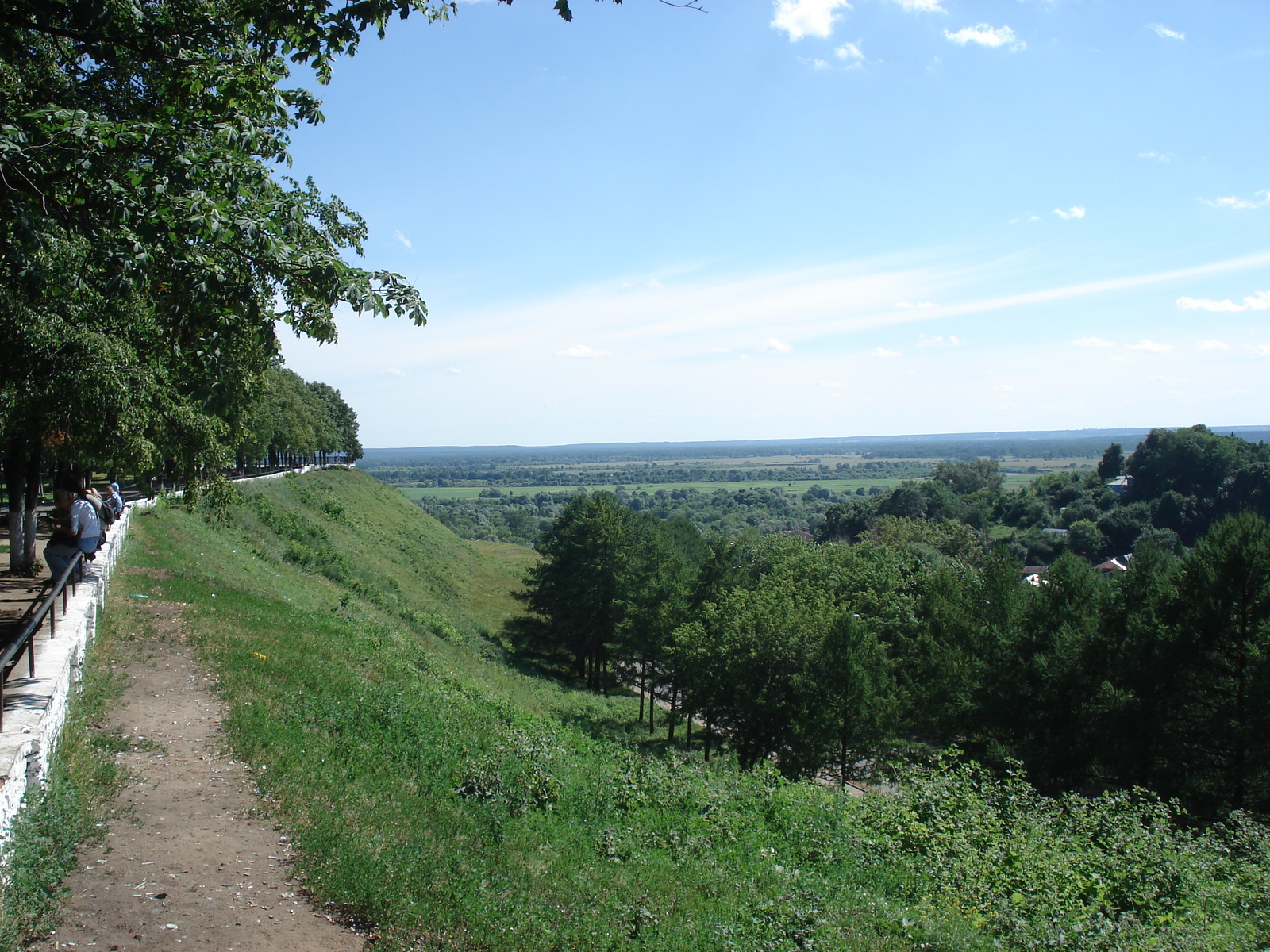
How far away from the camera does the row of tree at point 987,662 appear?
72.9 feet

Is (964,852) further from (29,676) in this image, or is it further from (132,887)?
(29,676)

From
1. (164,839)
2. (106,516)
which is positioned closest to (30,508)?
(106,516)

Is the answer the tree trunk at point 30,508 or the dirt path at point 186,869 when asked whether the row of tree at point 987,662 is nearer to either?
the dirt path at point 186,869

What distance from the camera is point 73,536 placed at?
1142 cm

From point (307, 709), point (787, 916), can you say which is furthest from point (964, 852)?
point (307, 709)

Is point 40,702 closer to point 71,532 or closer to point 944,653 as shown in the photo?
point 71,532

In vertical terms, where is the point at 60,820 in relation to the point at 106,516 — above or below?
below

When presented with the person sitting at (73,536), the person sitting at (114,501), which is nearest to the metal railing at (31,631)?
the person sitting at (73,536)

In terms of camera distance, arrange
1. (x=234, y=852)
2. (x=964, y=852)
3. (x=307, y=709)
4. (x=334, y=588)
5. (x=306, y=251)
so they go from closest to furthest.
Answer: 1. (x=306, y=251)
2. (x=234, y=852)
3. (x=307, y=709)
4. (x=964, y=852)
5. (x=334, y=588)

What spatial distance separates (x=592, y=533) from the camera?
41375 millimetres

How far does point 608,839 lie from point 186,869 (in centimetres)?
479

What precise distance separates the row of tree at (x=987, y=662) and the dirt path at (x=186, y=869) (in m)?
16.7

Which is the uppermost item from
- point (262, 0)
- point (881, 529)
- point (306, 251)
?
point (262, 0)

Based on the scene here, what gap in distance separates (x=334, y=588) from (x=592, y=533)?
1720 cm
